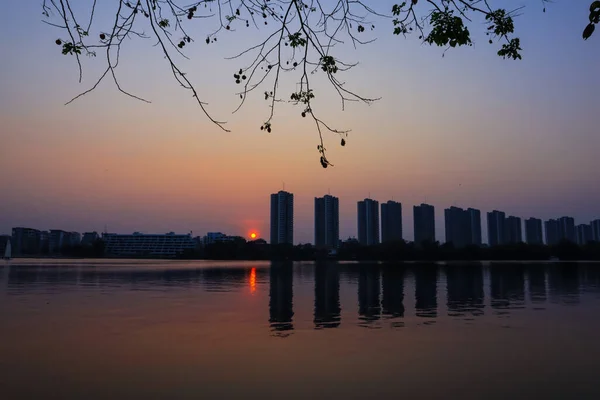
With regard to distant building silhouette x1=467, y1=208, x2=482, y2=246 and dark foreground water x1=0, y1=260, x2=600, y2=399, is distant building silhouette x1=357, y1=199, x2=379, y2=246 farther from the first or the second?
dark foreground water x1=0, y1=260, x2=600, y2=399

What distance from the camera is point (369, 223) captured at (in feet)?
649

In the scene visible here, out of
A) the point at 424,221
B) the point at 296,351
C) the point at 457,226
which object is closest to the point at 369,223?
the point at 424,221

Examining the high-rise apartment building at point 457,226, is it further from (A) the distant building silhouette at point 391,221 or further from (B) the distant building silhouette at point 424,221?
(A) the distant building silhouette at point 391,221

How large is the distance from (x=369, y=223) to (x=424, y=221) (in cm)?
2186

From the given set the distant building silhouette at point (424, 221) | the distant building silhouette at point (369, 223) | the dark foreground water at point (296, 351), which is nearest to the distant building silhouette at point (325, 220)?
the distant building silhouette at point (369, 223)

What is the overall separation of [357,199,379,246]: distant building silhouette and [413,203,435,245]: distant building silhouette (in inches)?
614

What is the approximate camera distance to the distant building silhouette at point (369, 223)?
197 meters

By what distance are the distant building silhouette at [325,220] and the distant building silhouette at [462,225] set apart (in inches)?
1731

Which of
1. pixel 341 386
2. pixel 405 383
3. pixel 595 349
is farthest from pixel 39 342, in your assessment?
pixel 595 349

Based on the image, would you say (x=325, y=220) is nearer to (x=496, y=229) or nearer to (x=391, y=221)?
(x=391, y=221)

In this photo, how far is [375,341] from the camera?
15523 millimetres

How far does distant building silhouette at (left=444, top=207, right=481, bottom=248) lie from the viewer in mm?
186500

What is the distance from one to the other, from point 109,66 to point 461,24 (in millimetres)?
3694

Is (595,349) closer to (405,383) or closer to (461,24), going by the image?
(405,383)
